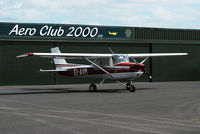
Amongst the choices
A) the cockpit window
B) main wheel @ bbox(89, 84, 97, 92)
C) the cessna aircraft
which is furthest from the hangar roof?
the cockpit window

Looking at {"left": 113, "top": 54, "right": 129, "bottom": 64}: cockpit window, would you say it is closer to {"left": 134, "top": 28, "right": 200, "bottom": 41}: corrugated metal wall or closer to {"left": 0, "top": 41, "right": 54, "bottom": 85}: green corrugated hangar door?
{"left": 0, "top": 41, "right": 54, "bottom": 85}: green corrugated hangar door

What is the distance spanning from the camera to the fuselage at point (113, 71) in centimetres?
2292

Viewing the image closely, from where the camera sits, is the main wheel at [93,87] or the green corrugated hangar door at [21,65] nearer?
the main wheel at [93,87]

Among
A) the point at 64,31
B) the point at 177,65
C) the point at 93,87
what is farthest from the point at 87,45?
the point at 93,87

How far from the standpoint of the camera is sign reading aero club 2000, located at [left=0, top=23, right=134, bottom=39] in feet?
105

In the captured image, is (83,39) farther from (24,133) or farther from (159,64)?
(24,133)

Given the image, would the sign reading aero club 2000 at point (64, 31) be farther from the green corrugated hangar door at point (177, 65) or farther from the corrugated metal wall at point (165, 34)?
the green corrugated hangar door at point (177, 65)

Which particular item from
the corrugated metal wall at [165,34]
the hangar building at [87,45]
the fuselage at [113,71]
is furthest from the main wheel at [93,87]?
the corrugated metal wall at [165,34]

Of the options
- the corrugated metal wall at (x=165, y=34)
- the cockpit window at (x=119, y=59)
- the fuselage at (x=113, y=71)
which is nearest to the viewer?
the fuselage at (x=113, y=71)

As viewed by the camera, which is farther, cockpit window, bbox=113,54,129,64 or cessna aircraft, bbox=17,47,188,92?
cockpit window, bbox=113,54,129,64

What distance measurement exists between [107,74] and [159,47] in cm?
1504

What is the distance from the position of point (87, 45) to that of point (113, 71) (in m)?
11.7

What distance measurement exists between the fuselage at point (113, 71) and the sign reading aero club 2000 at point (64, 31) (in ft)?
26.6

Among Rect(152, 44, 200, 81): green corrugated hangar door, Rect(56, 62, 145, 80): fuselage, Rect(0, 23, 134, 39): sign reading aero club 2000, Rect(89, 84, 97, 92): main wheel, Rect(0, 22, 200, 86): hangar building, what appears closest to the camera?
Rect(56, 62, 145, 80): fuselage
